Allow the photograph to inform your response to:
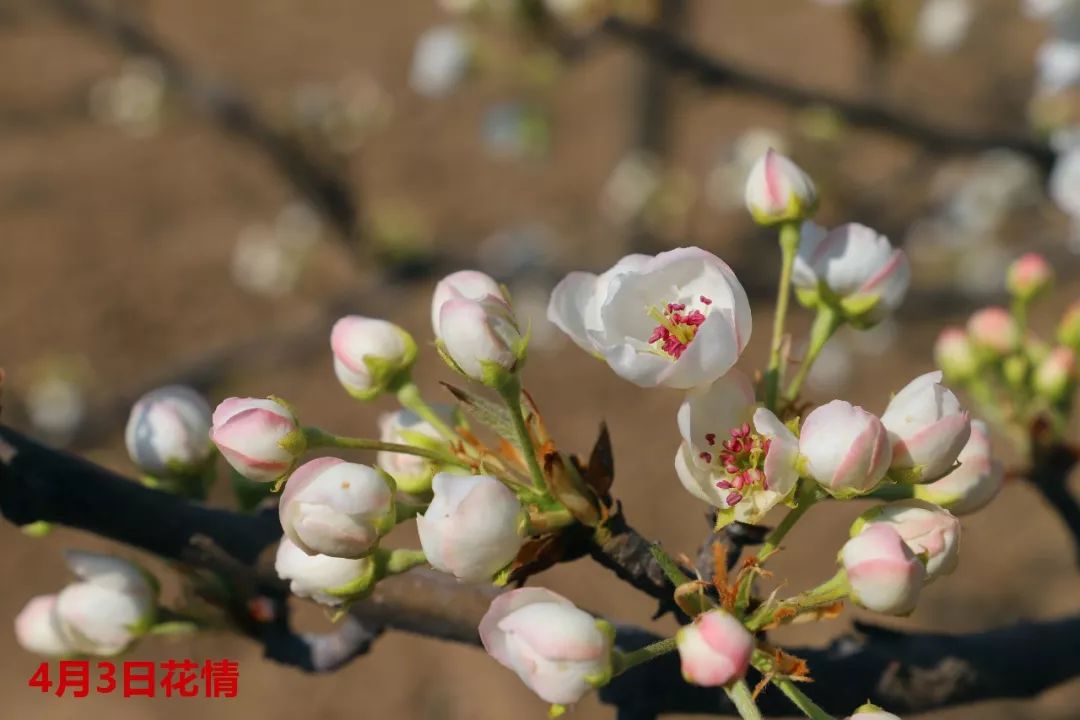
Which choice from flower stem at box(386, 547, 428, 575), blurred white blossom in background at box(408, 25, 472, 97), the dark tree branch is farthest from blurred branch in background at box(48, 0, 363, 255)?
flower stem at box(386, 547, 428, 575)

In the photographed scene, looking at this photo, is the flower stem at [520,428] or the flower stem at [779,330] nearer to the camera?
the flower stem at [520,428]

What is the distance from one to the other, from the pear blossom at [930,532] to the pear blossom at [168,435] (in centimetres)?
79

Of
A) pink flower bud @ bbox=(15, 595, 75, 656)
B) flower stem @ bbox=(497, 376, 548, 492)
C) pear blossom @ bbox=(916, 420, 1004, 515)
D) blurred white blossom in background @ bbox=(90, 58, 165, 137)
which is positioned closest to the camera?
flower stem @ bbox=(497, 376, 548, 492)

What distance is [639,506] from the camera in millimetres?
4539

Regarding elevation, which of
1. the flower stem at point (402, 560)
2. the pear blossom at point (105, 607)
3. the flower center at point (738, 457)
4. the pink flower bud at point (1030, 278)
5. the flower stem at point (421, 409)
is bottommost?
the pear blossom at point (105, 607)

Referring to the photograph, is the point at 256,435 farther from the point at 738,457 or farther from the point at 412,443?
the point at 738,457

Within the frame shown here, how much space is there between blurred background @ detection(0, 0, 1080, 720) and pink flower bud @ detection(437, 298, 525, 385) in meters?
1.21

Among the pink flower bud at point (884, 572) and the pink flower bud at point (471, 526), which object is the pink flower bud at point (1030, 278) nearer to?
the pink flower bud at point (884, 572)

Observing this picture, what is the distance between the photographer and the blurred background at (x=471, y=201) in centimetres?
309

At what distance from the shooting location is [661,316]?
1.06 meters

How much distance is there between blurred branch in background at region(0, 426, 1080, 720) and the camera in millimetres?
1080

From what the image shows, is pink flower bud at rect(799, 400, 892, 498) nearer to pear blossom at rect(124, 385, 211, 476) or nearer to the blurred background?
pear blossom at rect(124, 385, 211, 476)

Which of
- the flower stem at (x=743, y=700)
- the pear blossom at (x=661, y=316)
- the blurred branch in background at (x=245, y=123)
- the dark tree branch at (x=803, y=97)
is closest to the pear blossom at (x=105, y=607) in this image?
the pear blossom at (x=661, y=316)

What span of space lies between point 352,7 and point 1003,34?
4.91 metres
